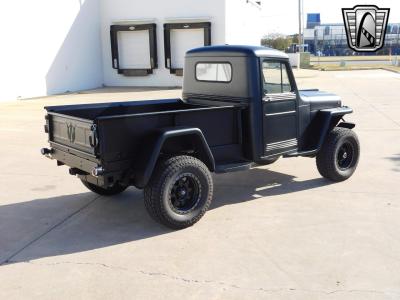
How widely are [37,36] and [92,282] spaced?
17.9 meters

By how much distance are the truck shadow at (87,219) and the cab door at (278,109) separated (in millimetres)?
648

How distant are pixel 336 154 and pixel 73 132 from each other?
3434 mm

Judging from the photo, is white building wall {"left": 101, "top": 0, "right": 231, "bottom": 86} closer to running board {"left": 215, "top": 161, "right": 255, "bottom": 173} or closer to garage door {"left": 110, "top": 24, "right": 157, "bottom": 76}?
garage door {"left": 110, "top": 24, "right": 157, "bottom": 76}

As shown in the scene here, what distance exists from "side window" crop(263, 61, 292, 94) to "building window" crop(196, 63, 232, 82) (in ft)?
1.44

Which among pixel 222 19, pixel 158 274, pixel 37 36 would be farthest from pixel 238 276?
pixel 222 19

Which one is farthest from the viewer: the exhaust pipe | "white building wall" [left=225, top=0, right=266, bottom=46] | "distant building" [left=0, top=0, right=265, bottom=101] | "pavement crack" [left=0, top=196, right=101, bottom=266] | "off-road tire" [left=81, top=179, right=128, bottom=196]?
"white building wall" [left=225, top=0, right=266, bottom=46]

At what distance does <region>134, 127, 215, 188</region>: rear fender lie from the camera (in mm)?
4363

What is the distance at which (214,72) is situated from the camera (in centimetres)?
577

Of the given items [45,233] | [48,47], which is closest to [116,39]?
[48,47]

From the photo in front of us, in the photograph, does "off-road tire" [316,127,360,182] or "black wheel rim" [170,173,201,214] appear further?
"off-road tire" [316,127,360,182]

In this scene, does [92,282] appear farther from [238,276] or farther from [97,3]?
[97,3]

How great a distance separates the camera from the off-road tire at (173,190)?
4453 millimetres

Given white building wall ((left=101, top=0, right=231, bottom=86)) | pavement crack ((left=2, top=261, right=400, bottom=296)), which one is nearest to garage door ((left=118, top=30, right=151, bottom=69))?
white building wall ((left=101, top=0, right=231, bottom=86))

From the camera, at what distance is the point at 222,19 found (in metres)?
22.5
